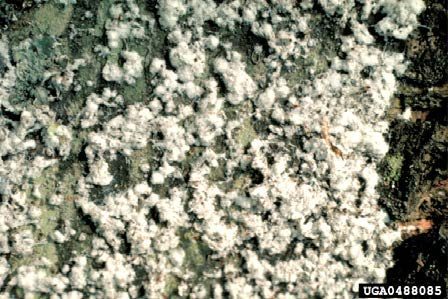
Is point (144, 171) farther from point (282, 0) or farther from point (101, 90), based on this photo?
point (282, 0)

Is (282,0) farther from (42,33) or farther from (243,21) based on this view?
(42,33)

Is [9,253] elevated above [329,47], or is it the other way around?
[329,47]

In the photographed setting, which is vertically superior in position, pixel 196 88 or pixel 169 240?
pixel 196 88

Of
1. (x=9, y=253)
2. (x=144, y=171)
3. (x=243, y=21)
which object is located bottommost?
(x=9, y=253)

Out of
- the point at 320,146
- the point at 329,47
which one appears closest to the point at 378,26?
the point at 329,47

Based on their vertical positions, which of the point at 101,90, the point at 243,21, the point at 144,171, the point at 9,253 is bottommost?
the point at 9,253

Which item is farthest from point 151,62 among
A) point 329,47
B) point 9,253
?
point 9,253

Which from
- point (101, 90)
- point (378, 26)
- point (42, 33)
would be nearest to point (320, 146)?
point (378, 26)

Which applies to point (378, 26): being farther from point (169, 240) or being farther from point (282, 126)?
point (169, 240)
